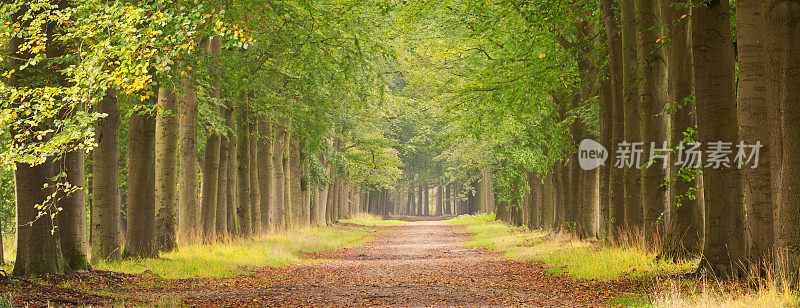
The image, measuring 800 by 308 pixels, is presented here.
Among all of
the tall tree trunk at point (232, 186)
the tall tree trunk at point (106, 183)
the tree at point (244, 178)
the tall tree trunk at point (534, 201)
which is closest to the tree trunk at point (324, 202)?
the tall tree trunk at point (534, 201)

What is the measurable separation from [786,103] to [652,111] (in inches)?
216

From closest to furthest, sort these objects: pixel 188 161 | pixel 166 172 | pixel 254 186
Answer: pixel 166 172
pixel 188 161
pixel 254 186

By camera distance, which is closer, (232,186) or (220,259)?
(220,259)

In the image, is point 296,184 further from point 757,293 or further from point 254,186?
point 757,293

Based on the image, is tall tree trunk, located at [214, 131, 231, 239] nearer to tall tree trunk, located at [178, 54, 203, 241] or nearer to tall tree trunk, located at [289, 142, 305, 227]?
tall tree trunk, located at [178, 54, 203, 241]

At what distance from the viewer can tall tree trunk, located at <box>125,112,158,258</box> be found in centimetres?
1477

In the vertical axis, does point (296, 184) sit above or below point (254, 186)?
above

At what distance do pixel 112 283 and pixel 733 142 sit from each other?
1005 cm

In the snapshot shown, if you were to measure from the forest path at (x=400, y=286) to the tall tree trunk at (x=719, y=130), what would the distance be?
1791mm

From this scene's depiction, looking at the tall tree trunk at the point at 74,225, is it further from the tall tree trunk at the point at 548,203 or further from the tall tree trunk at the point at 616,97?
the tall tree trunk at the point at 548,203

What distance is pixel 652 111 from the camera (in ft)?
42.9

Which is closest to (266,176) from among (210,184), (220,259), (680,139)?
(210,184)

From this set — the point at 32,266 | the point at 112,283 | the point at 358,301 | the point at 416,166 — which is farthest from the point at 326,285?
the point at 416,166

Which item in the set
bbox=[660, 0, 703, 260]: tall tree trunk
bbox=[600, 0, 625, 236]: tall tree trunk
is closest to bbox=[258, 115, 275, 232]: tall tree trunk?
bbox=[600, 0, 625, 236]: tall tree trunk
